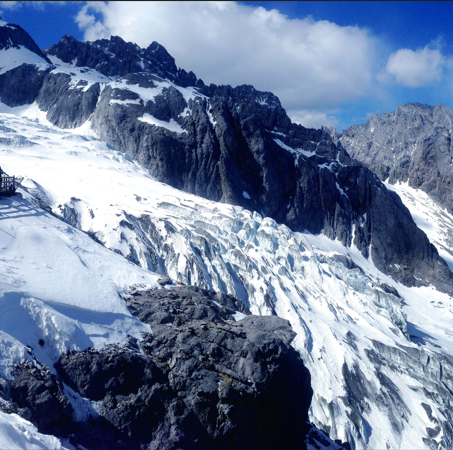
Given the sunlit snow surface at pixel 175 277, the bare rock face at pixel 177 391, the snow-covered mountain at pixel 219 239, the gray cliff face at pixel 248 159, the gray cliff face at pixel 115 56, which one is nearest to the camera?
the bare rock face at pixel 177 391

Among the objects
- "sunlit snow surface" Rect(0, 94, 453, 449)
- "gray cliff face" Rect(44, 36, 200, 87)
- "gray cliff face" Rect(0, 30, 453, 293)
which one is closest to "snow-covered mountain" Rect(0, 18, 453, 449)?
"sunlit snow surface" Rect(0, 94, 453, 449)

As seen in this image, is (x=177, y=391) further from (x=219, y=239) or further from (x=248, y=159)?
(x=248, y=159)

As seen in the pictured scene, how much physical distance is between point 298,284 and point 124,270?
33.5 m

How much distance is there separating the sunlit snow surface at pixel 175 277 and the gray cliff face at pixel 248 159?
15.4 metres

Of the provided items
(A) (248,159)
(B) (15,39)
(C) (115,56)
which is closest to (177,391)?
(A) (248,159)

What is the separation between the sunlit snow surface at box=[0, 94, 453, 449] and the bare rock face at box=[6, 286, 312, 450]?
1.20 meters

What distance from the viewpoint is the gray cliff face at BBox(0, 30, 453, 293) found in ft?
300

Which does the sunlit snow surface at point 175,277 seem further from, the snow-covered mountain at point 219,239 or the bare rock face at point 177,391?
the bare rock face at point 177,391

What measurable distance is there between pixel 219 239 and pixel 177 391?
118 feet

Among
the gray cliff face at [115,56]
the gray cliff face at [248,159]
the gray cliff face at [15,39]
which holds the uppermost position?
the gray cliff face at [115,56]

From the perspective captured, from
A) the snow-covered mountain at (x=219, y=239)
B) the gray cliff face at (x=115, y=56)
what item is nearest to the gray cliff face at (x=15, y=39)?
the gray cliff face at (x=115, y=56)

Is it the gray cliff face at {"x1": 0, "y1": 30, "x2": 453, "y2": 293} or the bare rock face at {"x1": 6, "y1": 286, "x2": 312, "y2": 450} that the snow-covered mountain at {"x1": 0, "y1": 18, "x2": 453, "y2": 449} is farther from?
the bare rock face at {"x1": 6, "y1": 286, "x2": 312, "y2": 450}

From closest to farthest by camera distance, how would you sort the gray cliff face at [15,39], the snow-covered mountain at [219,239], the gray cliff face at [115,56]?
the snow-covered mountain at [219,239] < the gray cliff face at [15,39] < the gray cliff face at [115,56]

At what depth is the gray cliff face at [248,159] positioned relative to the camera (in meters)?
91.3
